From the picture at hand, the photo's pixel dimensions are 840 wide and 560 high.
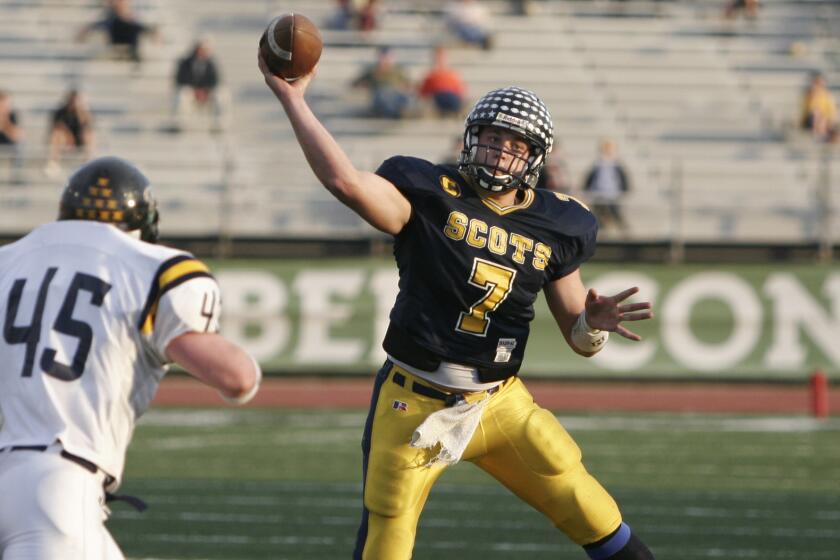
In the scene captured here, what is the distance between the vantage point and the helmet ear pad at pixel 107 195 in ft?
11.4

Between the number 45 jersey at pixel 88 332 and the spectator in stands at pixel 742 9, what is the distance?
54.7ft

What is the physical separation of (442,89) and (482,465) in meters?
12.2

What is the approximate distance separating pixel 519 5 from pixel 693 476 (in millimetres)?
11156

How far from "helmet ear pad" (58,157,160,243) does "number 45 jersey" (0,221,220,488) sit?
0.46 ft

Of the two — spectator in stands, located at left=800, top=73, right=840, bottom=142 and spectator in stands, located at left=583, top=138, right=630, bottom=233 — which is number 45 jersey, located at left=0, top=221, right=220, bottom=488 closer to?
spectator in stands, located at left=583, top=138, right=630, bottom=233

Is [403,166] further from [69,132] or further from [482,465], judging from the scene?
[69,132]

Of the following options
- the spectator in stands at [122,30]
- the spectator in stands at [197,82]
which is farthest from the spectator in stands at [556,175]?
the spectator in stands at [122,30]

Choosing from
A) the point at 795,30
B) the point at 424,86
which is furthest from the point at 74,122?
the point at 795,30

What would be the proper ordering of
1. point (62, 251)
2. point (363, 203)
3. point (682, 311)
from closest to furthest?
point (62, 251) < point (363, 203) < point (682, 311)

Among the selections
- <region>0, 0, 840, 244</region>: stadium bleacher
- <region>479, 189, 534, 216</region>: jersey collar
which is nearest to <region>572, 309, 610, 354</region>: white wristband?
<region>479, 189, 534, 216</region>: jersey collar

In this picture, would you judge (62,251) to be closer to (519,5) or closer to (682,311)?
(682,311)

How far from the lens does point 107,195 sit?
3484 millimetres

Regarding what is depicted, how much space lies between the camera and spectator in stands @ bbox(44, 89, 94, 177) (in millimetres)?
15305

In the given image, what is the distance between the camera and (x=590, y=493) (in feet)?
15.3
